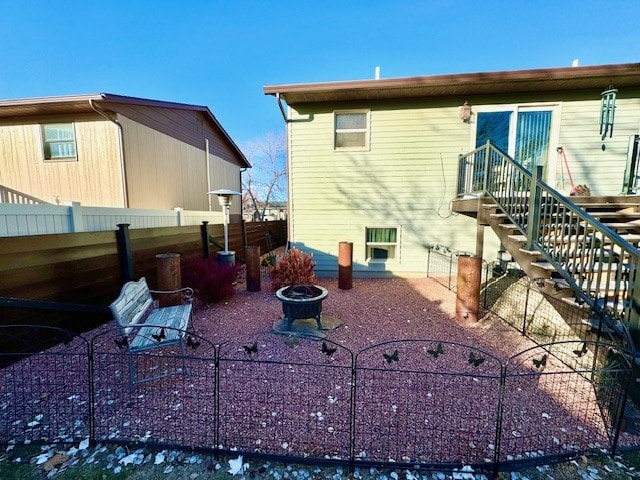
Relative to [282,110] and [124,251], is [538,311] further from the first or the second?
[124,251]

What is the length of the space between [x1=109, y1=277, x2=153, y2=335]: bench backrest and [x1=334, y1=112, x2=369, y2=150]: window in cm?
534

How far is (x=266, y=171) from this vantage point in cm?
2577

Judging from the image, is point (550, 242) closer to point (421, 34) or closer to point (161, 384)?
point (161, 384)

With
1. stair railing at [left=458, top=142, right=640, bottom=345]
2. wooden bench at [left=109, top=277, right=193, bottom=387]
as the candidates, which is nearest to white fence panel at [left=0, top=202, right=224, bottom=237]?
wooden bench at [left=109, top=277, right=193, bottom=387]

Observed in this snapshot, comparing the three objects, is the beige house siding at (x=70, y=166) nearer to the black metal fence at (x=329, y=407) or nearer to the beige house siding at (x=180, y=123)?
the beige house siding at (x=180, y=123)

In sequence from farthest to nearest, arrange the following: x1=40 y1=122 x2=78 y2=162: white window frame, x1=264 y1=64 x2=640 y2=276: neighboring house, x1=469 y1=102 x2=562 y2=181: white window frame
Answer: x1=40 y1=122 x2=78 y2=162: white window frame
x1=469 y1=102 x2=562 y2=181: white window frame
x1=264 y1=64 x2=640 y2=276: neighboring house

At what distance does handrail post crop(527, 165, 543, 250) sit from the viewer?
3.61 meters

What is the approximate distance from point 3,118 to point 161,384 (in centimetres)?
964

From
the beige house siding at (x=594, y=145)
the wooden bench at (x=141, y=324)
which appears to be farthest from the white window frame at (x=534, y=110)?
the wooden bench at (x=141, y=324)

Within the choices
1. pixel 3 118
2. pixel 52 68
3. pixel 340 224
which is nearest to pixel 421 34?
pixel 340 224

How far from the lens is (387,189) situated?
7.14m

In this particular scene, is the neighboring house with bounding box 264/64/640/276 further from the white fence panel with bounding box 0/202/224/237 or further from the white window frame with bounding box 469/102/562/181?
the white fence panel with bounding box 0/202/224/237

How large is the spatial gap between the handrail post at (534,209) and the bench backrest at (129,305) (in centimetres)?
465

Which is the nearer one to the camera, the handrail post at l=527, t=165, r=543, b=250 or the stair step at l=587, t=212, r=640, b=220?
the handrail post at l=527, t=165, r=543, b=250
